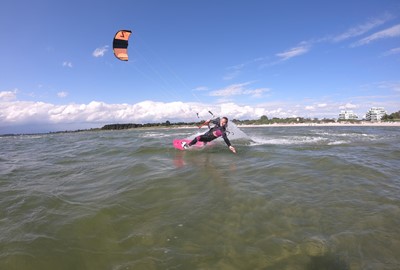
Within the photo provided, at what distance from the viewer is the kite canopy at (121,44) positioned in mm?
15387

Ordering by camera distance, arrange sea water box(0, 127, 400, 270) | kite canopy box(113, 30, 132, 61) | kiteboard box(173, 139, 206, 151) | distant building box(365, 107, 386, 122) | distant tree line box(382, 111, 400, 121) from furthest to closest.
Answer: distant building box(365, 107, 386, 122) → distant tree line box(382, 111, 400, 121) → kiteboard box(173, 139, 206, 151) → kite canopy box(113, 30, 132, 61) → sea water box(0, 127, 400, 270)

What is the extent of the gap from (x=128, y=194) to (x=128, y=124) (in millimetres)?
135047

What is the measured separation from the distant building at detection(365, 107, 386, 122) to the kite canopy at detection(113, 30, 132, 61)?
121676 mm

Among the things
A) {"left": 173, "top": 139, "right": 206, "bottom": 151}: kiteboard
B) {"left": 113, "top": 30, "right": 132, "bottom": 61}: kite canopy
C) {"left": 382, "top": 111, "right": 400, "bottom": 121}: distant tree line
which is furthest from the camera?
{"left": 382, "top": 111, "right": 400, "bottom": 121}: distant tree line

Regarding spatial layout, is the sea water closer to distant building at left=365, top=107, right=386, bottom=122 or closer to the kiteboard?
the kiteboard

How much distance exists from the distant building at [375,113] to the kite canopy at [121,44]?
121676 mm

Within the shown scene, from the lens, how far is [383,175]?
8625 millimetres

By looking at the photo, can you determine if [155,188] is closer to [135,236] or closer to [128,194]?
[128,194]

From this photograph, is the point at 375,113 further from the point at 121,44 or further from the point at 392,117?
the point at 121,44

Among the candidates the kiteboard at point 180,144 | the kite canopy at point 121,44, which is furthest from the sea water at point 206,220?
the kite canopy at point 121,44

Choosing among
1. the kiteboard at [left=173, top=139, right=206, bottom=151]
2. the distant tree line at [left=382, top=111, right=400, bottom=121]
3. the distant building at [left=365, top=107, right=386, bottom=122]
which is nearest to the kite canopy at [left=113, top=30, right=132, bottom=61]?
the kiteboard at [left=173, top=139, right=206, bottom=151]

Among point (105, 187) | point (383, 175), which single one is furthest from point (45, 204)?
point (383, 175)

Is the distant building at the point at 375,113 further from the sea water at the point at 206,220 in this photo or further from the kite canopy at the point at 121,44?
the sea water at the point at 206,220

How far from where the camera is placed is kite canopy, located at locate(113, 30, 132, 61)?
1539 centimetres
